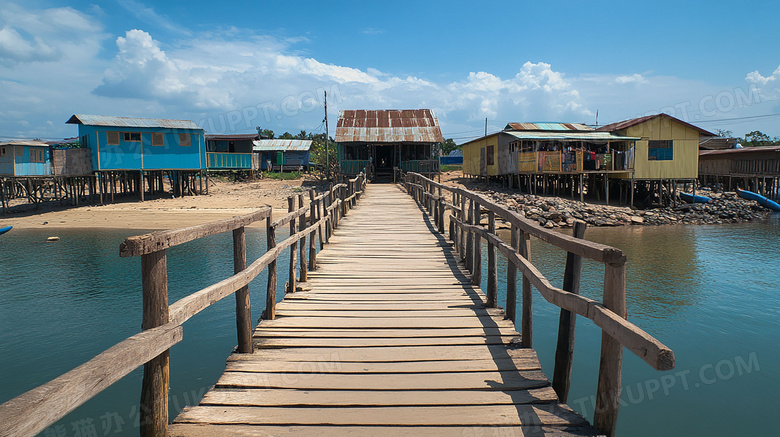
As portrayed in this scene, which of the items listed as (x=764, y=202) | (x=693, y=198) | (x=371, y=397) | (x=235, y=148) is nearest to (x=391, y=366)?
(x=371, y=397)

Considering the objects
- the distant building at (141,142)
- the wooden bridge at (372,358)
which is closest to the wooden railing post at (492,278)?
the wooden bridge at (372,358)

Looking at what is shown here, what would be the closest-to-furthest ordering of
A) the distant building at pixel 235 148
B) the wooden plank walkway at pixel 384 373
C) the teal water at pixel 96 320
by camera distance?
the wooden plank walkway at pixel 384 373
the teal water at pixel 96 320
the distant building at pixel 235 148

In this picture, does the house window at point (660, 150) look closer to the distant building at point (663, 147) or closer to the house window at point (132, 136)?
the distant building at point (663, 147)

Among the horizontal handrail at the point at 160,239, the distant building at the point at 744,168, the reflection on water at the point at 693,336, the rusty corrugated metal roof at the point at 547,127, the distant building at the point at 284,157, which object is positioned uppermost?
the rusty corrugated metal roof at the point at 547,127

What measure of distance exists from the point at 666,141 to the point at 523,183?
27.7 ft

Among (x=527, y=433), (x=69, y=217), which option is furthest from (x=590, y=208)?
(x=69, y=217)

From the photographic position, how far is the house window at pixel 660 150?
92.4 feet

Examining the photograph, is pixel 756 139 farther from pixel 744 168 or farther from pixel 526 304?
pixel 526 304

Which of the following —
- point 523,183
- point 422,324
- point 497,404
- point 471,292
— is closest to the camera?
point 497,404

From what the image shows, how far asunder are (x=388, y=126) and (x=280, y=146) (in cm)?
1703

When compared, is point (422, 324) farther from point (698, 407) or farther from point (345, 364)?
point (698, 407)

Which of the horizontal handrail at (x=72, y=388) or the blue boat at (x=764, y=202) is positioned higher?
the horizontal handrail at (x=72, y=388)

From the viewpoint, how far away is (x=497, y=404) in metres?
3.45

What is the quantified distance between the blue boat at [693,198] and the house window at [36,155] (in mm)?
38830
